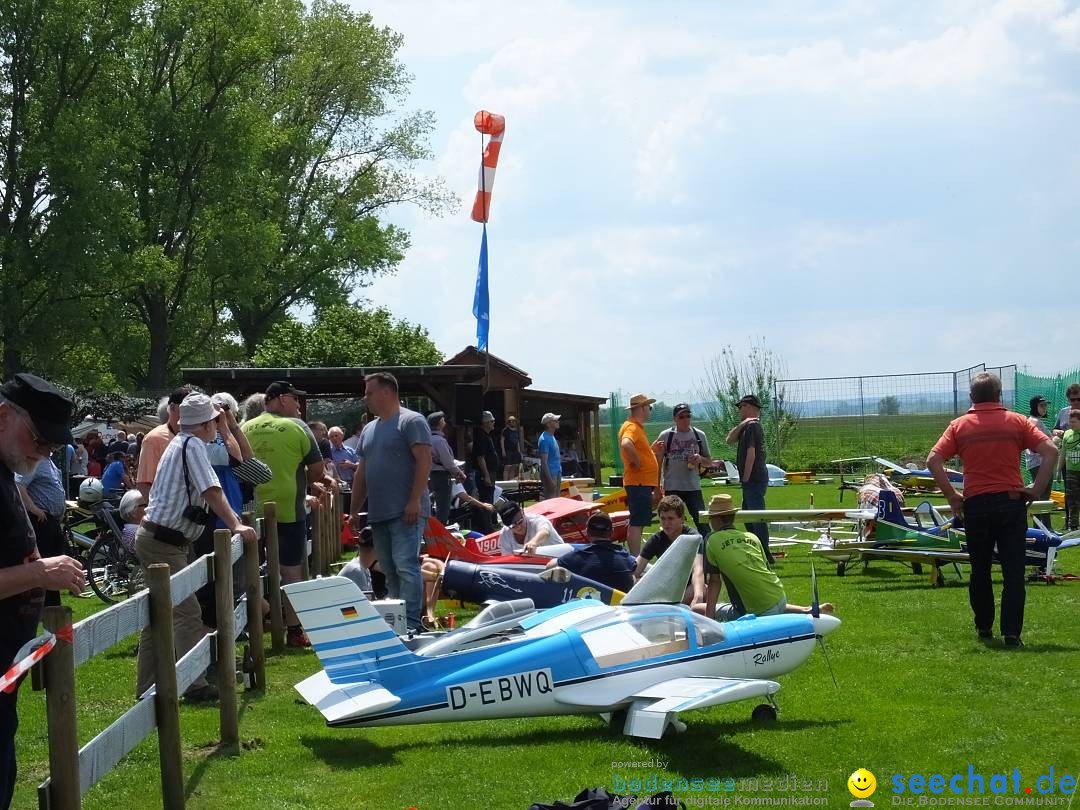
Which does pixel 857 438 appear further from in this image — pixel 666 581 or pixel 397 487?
pixel 666 581

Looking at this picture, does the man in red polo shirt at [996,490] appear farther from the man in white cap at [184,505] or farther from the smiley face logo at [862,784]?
the man in white cap at [184,505]

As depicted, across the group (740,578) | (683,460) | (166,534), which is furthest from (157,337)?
(740,578)

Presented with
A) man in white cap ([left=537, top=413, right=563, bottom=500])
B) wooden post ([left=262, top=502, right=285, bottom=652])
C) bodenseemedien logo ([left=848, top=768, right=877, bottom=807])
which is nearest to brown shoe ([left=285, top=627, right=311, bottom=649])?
wooden post ([left=262, top=502, right=285, bottom=652])

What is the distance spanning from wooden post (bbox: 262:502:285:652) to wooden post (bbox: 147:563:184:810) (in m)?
3.34

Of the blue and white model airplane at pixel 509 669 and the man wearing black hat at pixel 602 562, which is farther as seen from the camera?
the man wearing black hat at pixel 602 562

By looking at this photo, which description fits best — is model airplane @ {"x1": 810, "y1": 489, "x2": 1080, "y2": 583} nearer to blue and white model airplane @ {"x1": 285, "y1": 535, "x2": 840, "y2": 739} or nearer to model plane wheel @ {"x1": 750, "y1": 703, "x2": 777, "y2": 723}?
model plane wheel @ {"x1": 750, "y1": 703, "x2": 777, "y2": 723}

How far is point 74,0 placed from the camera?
1142 inches

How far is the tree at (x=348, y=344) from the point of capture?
32125 millimetres

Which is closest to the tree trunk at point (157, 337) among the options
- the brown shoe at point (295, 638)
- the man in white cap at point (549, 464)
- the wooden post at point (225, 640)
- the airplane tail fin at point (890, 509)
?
the man in white cap at point (549, 464)

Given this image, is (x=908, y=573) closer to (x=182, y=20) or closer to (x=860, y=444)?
(x=860, y=444)

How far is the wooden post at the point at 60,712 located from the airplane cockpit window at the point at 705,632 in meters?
3.78

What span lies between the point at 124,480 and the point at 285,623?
266 inches

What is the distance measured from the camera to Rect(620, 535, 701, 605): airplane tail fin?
7246 millimetres

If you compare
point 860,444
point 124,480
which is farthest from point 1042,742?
point 860,444
